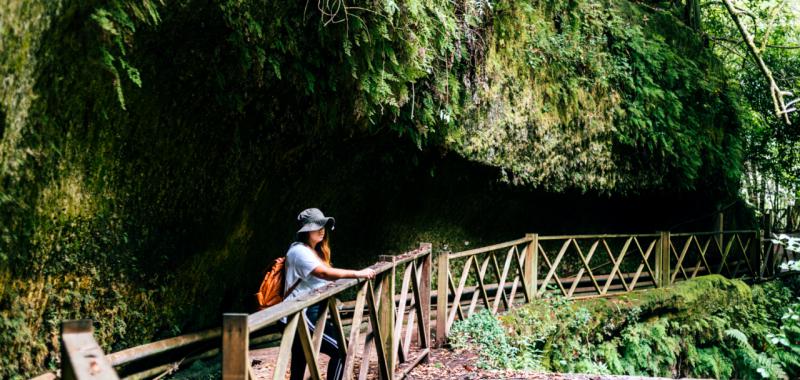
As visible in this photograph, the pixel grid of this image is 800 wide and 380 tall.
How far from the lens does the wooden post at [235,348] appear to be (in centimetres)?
284

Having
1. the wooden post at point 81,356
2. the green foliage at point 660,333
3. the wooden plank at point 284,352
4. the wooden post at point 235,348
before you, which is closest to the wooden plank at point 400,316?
the green foliage at point 660,333

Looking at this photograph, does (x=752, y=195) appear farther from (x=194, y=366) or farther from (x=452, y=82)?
(x=194, y=366)

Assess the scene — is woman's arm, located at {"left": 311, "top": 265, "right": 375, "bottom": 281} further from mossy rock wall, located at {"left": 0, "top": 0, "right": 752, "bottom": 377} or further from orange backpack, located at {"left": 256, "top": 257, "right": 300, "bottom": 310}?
mossy rock wall, located at {"left": 0, "top": 0, "right": 752, "bottom": 377}

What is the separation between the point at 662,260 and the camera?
1291 cm

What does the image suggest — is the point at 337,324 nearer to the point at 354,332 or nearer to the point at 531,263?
the point at 354,332

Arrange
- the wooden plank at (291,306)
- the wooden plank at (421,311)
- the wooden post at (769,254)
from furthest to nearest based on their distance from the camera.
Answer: the wooden post at (769,254) → the wooden plank at (421,311) → the wooden plank at (291,306)

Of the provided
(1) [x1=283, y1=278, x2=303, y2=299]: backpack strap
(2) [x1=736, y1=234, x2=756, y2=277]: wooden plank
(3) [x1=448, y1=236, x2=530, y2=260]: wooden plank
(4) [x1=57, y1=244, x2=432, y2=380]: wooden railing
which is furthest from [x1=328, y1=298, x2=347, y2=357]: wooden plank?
(2) [x1=736, y1=234, x2=756, y2=277]: wooden plank

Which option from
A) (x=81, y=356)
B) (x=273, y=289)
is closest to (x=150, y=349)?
(x=273, y=289)

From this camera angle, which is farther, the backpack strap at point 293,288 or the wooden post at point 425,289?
the wooden post at point 425,289

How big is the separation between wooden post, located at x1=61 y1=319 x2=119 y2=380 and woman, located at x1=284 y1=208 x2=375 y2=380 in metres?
2.18

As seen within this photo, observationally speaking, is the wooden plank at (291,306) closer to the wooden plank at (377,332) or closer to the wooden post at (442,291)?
the wooden plank at (377,332)

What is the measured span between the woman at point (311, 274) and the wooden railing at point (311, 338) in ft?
0.36

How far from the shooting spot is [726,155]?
14984 mm

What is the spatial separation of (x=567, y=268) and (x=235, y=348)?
11.8 m
